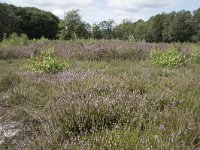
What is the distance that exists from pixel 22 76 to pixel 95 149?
15.0ft

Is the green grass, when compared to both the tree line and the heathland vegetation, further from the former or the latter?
the tree line

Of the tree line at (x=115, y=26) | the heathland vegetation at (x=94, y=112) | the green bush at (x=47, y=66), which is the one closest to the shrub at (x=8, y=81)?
the heathland vegetation at (x=94, y=112)

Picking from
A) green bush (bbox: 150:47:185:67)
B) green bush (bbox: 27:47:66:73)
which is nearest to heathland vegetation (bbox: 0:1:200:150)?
green bush (bbox: 27:47:66:73)

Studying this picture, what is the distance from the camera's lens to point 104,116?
410 centimetres

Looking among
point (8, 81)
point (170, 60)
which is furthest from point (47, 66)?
point (170, 60)

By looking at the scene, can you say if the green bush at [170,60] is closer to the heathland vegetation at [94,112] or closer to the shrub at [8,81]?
the heathland vegetation at [94,112]

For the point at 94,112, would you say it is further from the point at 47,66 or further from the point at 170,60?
the point at 170,60

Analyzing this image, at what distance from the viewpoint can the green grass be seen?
3.46 m

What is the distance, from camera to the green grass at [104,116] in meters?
3.46

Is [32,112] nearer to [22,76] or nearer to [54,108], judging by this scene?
[54,108]

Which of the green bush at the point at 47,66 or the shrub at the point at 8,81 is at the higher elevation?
the green bush at the point at 47,66

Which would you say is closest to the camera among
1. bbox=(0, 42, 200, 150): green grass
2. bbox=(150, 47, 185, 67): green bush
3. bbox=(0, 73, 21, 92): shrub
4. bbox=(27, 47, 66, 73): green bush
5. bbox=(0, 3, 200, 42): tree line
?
bbox=(0, 42, 200, 150): green grass

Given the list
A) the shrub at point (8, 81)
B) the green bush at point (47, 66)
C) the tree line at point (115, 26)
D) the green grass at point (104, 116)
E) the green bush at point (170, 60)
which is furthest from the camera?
the tree line at point (115, 26)

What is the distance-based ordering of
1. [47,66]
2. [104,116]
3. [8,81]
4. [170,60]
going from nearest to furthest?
1. [104,116]
2. [8,81]
3. [47,66]
4. [170,60]
